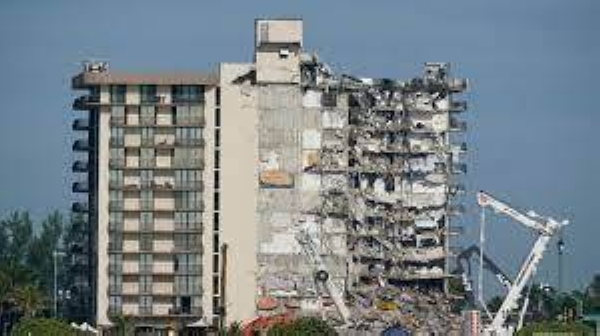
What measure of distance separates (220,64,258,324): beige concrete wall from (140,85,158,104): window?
6.55m

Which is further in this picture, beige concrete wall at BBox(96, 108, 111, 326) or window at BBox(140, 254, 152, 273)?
beige concrete wall at BBox(96, 108, 111, 326)

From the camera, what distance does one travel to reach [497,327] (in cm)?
19175

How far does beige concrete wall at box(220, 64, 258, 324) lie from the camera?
194125 mm

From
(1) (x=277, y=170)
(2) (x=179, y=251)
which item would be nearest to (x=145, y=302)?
(2) (x=179, y=251)

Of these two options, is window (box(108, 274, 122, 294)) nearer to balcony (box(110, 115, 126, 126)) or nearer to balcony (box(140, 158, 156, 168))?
balcony (box(140, 158, 156, 168))

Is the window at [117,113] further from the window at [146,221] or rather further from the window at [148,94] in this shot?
the window at [146,221]

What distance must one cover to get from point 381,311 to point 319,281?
9690 millimetres

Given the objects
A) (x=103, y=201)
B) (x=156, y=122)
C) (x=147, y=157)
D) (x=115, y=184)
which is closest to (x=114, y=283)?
(x=103, y=201)

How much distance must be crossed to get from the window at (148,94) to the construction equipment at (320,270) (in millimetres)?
18868

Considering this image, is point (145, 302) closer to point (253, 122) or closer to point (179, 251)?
point (179, 251)

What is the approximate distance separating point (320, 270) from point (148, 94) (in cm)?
2365

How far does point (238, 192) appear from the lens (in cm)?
19512

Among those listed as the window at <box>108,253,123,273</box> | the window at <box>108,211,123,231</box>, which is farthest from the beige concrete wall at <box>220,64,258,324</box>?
the window at <box>108,253,123,273</box>

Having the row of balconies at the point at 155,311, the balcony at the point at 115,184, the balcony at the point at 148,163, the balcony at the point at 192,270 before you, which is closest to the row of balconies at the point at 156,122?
the balcony at the point at 148,163
